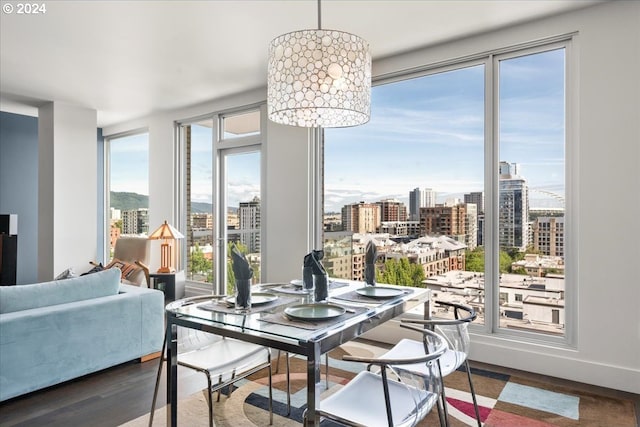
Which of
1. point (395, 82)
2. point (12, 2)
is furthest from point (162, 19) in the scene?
point (395, 82)

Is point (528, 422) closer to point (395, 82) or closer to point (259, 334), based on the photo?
point (259, 334)

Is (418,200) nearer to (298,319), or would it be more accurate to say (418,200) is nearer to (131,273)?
(298,319)

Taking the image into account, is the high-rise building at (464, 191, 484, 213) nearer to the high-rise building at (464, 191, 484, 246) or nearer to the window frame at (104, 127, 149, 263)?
the high-rise building at (464, 191, 484, 246)

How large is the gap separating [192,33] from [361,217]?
216cm

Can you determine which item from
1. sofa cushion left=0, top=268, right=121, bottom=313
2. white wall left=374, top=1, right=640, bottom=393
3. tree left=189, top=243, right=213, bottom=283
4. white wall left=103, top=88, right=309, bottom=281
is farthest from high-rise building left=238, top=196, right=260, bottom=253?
white wall left=374, top=1, right=640, bottom=393

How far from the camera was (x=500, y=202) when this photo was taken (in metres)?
3.38

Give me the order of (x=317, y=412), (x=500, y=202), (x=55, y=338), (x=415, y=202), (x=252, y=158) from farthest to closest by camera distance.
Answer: (x=252, y=158)
(x=415, y=202)
(x=500, y=202)
(x=55, y=338)
(x=317, y=412)

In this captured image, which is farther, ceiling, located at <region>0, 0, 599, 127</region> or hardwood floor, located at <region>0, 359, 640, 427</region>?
ceiling, located at <region>0, 0, 599, 127</region>

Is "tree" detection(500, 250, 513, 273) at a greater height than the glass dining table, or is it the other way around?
"tree" detection(500, 250, 513, 273)

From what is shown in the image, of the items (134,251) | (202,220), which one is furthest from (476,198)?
(134,251)

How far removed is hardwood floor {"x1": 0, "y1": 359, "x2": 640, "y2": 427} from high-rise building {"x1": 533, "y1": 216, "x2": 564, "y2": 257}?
91 cm

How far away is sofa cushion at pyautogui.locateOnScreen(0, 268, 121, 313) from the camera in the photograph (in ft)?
8.58

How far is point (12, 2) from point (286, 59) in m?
2.16

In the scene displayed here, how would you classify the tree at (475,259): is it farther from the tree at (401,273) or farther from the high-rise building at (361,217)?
the high-rise building at (361,217)
